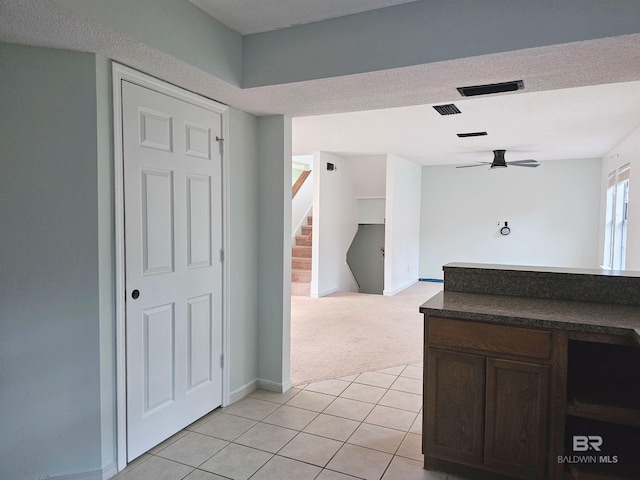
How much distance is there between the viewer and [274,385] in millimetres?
3299

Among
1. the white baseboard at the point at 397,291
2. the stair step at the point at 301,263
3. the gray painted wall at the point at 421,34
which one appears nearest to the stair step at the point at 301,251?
the stair step at the point at 301,263

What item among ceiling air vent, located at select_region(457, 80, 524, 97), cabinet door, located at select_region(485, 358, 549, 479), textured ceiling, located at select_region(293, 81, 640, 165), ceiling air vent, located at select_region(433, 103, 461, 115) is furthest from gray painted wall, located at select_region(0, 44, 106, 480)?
ceiling air vent, located at select_region(433, 103, 461, 115)

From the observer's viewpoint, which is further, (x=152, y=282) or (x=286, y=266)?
(x=286, y=266)

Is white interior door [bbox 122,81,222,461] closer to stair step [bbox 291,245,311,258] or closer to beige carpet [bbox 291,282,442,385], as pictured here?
beige carpet [bbox 291,282,442,385]

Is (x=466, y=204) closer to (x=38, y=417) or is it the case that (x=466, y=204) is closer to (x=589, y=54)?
(x=589, y=54)

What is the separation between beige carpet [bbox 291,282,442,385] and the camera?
3889 millimetres

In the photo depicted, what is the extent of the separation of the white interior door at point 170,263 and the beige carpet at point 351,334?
1.06m

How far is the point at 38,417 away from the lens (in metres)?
2.03

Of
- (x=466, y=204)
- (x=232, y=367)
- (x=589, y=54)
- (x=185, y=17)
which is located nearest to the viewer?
(x=589, y=54)

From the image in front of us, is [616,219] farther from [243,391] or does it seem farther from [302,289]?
[243,391]

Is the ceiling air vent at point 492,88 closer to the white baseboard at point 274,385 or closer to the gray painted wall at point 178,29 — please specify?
the gray painted wall at point 178,29

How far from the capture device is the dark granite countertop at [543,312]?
1830 mm

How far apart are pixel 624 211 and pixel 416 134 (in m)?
3.13

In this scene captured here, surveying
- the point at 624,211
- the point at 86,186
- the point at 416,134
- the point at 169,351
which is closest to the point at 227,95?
the point at 86,186
